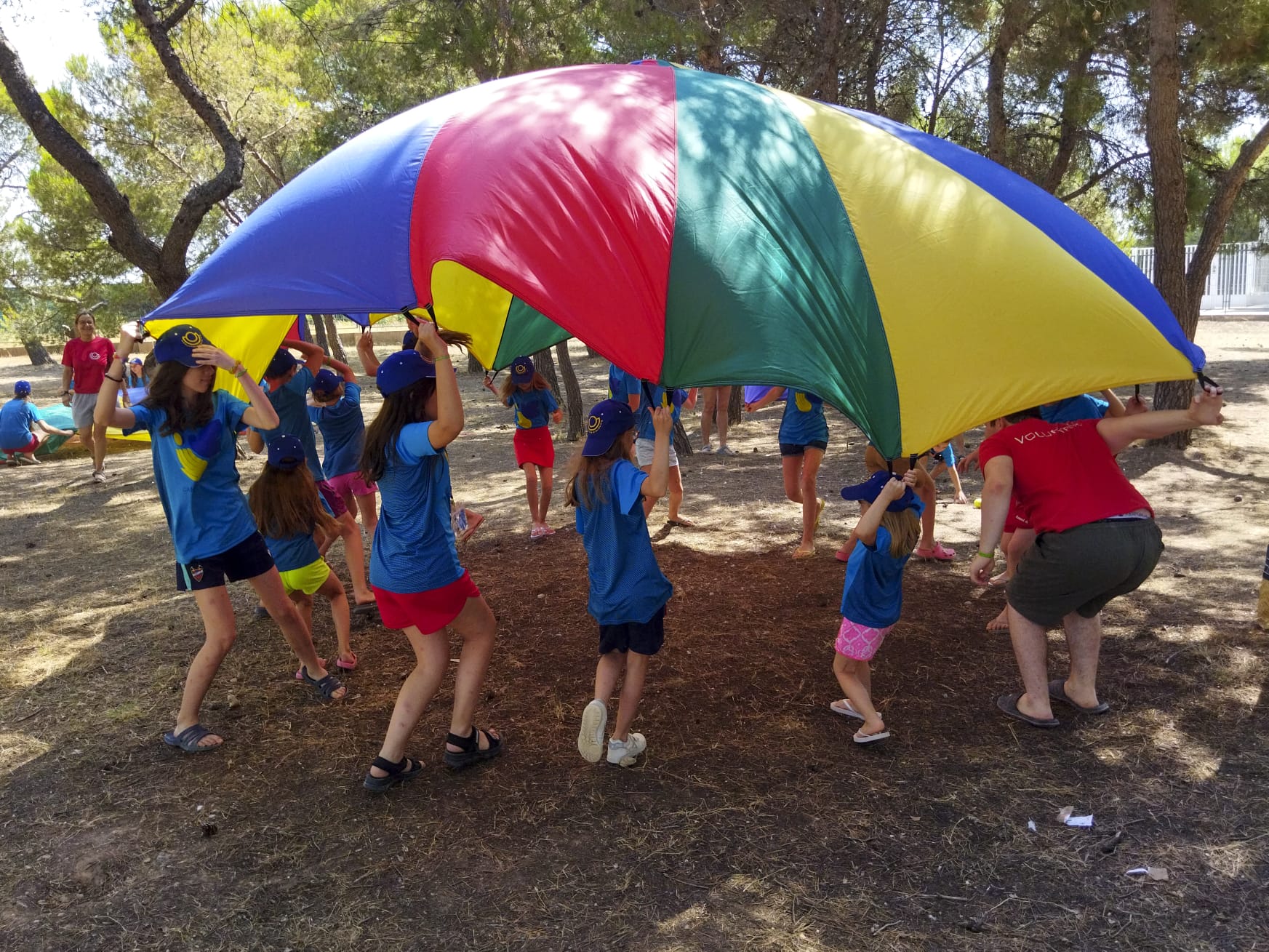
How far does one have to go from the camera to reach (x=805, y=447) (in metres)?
6.64

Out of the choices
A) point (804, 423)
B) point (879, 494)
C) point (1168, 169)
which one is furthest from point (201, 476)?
point (1168, 169)

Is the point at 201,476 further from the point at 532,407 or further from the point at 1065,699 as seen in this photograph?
the point at 1065,699

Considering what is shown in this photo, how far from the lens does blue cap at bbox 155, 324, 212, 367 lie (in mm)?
4051

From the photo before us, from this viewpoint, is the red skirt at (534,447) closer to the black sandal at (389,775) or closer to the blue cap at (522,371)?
the blue cap at (522,371)

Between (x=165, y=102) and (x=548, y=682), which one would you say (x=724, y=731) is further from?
(x=165, y=102)

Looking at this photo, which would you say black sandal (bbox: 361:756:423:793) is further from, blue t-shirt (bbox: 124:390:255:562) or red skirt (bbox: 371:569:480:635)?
blue t-shirt (bbox: 124:390:255:562)

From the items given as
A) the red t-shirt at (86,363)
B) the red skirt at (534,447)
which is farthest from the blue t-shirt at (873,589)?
the red t-shirt at (86,363)

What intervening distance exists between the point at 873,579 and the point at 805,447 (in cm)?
283

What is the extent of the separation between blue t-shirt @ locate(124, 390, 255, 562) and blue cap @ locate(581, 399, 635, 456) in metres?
1.64

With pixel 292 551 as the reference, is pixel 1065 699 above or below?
below

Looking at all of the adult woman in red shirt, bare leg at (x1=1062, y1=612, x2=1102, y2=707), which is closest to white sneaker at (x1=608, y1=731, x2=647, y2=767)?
bare leg at (x1=1062, y1=612, x2=1102, y2=707)

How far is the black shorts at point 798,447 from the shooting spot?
6586mm

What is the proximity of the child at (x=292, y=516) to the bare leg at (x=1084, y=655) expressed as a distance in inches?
140

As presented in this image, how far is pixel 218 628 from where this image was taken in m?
4.23
